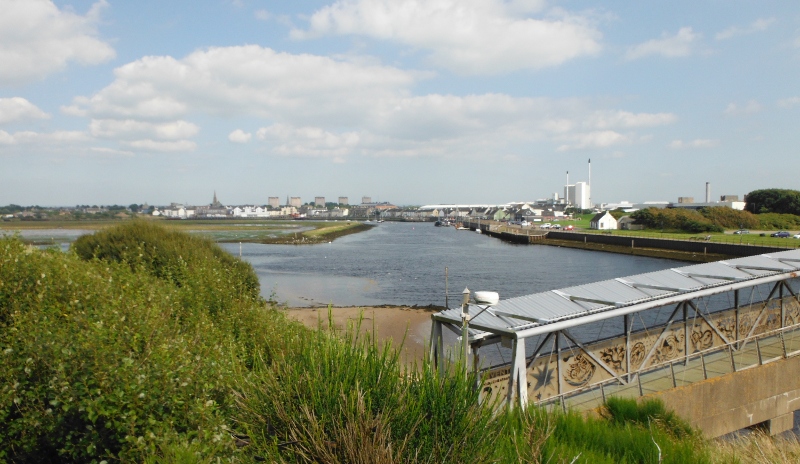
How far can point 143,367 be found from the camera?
233 inches

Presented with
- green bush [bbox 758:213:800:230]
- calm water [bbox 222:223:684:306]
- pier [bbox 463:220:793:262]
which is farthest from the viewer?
green bush [bbox 758:213:800:230]

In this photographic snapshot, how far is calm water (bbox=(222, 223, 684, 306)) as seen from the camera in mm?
40875

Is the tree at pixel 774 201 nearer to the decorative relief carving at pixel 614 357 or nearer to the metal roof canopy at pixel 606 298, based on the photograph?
the metal roof canopy at pixel 606 298

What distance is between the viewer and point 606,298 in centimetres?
1023

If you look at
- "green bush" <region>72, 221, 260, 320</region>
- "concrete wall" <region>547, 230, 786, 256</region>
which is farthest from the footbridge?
"concrete wall" <region>547, 230, 786, 256</region>

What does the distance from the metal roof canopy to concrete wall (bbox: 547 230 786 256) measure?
3877cm

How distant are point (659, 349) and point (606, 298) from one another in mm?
2159

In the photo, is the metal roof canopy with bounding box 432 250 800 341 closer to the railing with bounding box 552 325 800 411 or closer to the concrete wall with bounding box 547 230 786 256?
the railing with bounding box 552 325 800 411

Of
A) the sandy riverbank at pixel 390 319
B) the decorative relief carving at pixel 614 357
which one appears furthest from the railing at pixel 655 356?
the sandy riverbank at pixel 390 319

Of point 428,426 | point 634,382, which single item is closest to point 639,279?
point 634,382

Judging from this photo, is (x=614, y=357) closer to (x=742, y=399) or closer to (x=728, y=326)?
(x=742, y=399)

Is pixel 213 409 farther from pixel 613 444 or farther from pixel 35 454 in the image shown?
pixel 613 444

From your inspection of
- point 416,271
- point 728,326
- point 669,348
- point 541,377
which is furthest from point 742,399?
point 416,271

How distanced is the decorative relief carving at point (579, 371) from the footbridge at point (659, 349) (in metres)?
0.02
